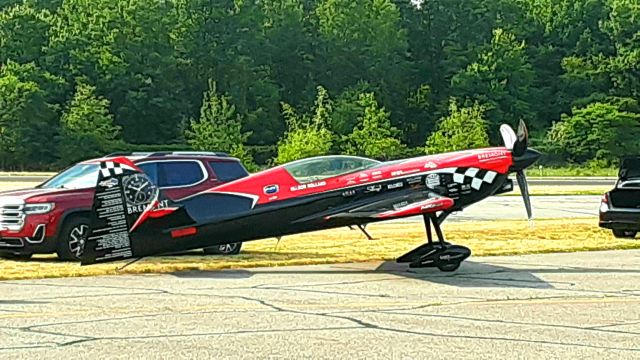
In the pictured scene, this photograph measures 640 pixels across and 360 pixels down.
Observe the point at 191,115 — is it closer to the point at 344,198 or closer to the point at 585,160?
the point at 585,160

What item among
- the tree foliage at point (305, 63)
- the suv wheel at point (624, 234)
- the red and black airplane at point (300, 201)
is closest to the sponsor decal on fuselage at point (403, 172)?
the red and black airplane at point (300, 201)

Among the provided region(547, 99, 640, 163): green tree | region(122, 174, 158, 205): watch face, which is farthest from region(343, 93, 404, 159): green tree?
region(122, 174, 158, 205): watch face

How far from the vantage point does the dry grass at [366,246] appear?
14.7 metres

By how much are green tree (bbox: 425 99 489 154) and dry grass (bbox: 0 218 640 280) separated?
150 feet

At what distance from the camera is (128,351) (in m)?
8.40

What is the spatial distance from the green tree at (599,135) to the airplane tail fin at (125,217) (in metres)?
68.4

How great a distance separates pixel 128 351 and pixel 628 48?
81.2 metres

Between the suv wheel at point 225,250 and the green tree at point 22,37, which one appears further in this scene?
the green tree at point 22,37

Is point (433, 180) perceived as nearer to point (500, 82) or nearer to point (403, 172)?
point (403, 172)

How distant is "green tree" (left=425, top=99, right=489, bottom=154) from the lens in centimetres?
7025

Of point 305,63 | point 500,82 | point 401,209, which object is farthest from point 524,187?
point 305,63

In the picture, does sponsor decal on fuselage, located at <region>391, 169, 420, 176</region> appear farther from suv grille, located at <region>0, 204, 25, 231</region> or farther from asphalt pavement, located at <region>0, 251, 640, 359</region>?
suv grille, located at <region>0, 204, 25, 231</region>

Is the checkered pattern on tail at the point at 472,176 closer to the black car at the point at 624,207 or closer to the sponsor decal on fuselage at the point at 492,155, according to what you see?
the sponsor decal on fuselage at the point at 492,155

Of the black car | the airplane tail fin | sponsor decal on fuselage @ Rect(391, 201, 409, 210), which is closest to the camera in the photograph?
the airplane tail fin
